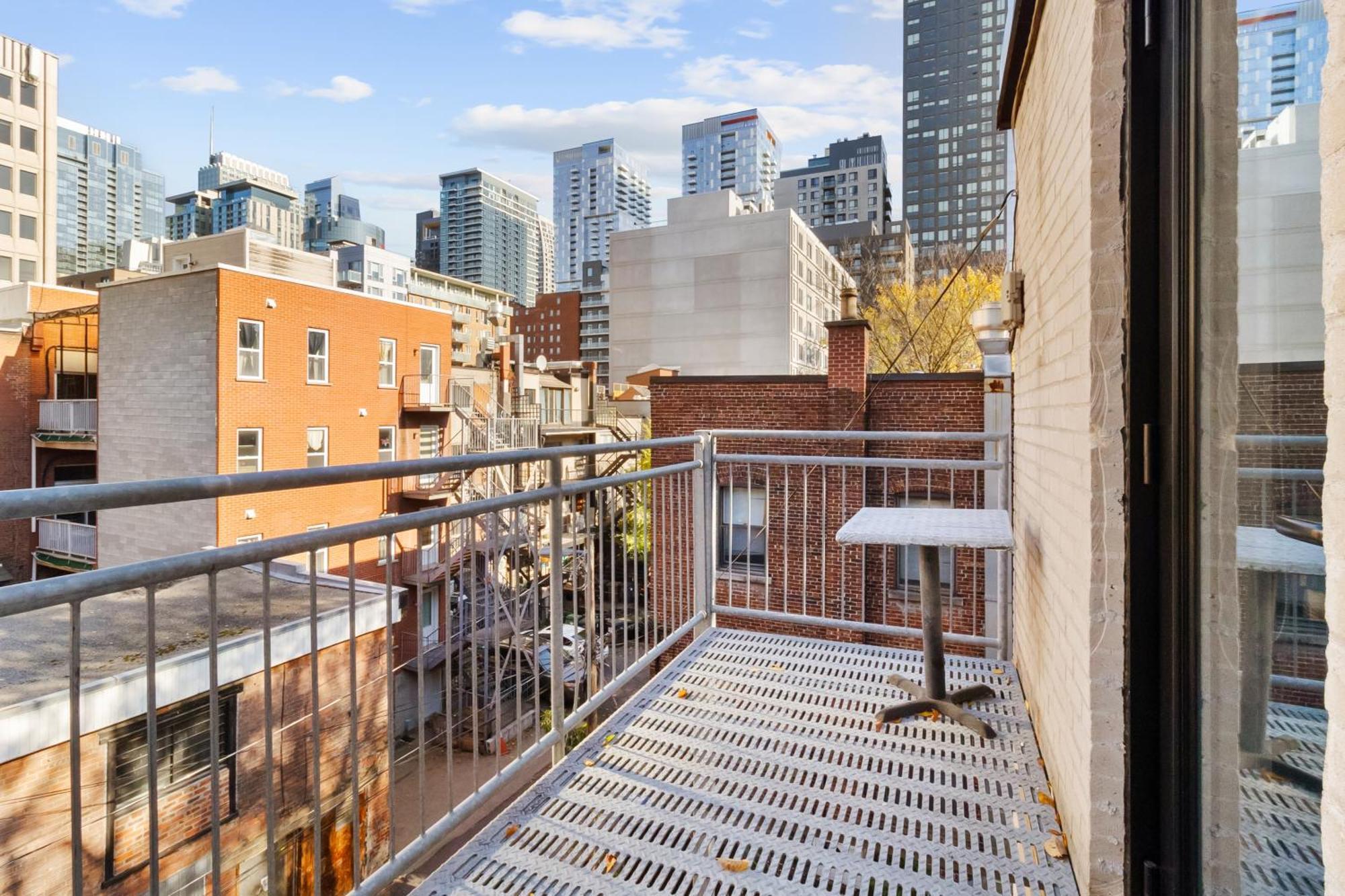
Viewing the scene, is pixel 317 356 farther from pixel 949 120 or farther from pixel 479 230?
pixel 479 230

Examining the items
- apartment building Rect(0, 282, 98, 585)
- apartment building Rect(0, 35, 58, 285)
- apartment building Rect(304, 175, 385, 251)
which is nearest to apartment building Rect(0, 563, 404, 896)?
apartment building Rect(0, 282, 98, 585)

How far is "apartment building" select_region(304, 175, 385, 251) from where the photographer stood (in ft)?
343

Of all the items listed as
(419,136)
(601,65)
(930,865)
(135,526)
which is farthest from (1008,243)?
(419,136)

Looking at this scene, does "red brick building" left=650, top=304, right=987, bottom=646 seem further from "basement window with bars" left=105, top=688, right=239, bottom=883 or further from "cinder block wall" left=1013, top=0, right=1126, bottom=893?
"cinder block wall" left=1013, top=0, right=1126, bottom=893

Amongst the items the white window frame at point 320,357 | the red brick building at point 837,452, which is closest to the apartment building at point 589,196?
the white window frame at point 320,357

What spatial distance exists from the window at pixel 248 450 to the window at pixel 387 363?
12.3ft

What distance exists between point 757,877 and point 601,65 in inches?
755

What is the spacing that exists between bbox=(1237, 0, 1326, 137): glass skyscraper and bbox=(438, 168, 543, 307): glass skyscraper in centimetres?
11858

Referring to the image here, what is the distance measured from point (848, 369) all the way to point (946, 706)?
10041 millimetres

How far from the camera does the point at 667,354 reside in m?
35.5

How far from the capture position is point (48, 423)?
1873 cm

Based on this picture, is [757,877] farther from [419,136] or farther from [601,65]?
[419,136]

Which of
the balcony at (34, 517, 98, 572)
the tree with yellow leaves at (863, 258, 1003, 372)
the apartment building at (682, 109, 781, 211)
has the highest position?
the apartment building at (682, 109, 781, 211)

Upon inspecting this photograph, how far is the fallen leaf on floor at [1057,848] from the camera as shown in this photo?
1963 millimetres
